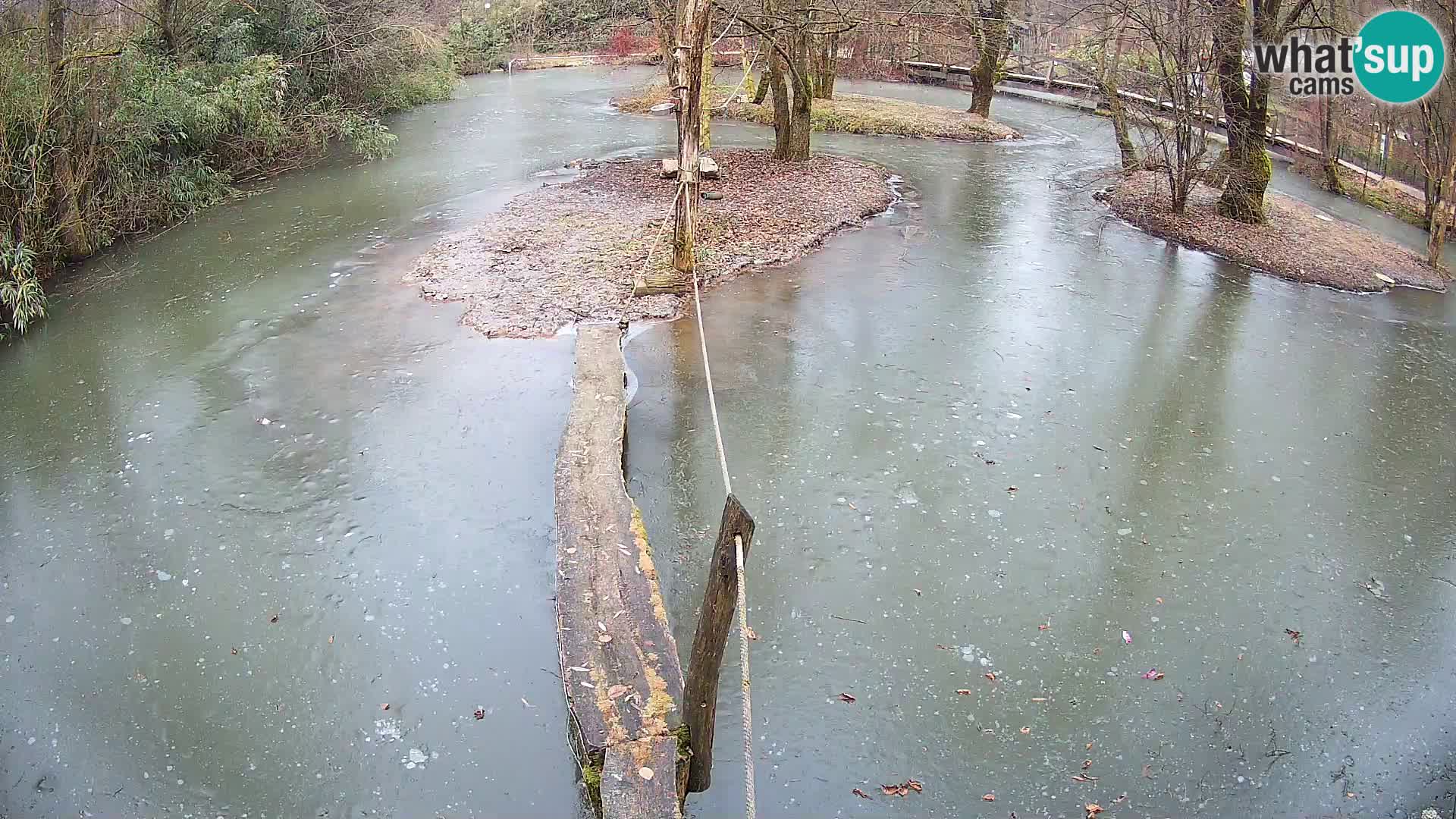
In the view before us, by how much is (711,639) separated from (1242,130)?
11.4 m

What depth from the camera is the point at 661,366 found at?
7.62 metres

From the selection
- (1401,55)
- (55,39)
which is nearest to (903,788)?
(55,39)

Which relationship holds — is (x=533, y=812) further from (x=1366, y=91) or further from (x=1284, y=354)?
(x=1366, y=91)

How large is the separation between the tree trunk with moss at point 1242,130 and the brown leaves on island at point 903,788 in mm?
10394

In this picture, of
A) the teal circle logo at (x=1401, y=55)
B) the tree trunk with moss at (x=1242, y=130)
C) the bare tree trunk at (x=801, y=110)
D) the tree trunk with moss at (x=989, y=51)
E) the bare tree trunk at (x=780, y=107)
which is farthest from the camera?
the tree trunk with moss at (x=989, y=51)

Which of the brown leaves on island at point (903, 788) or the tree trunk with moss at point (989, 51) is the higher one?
the tree trunk with moss at point (989, 51)

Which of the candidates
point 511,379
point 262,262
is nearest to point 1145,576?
point 511,379

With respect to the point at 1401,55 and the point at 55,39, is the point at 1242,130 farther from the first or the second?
the point at 55,39

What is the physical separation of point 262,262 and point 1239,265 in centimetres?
1080

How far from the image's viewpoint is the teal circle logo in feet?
38.5

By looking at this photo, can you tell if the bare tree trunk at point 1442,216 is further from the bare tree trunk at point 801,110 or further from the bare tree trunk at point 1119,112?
the bare tree trunk at point 801,110

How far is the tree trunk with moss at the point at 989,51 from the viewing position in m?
18.2

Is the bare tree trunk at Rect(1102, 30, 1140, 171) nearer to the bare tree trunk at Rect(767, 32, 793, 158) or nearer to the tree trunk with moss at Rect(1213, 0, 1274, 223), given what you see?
the tree trunk with moss at Rect(1213, 0, 1274, 223)

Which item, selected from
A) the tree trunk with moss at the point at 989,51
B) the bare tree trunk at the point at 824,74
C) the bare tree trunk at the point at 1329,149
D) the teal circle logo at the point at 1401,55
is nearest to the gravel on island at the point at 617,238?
the tree trunk with moss at the point at 989,51
